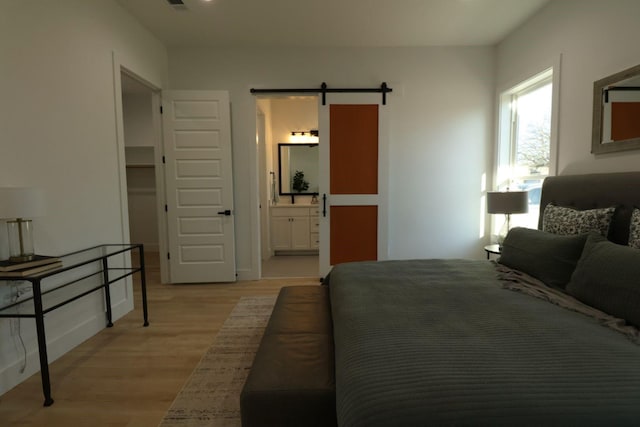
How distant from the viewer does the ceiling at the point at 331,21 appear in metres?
2.97

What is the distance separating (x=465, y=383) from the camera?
3.13ft

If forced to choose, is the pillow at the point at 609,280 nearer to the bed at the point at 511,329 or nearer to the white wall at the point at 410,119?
the bed at the point at 511,329

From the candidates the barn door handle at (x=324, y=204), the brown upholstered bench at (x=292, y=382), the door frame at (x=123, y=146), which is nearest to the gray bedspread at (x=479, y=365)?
the brown upholstered bench at (x=292, y=382)

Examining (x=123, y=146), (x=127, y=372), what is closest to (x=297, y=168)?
(x=123, y=146)

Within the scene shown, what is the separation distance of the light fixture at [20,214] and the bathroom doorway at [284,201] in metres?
3.00

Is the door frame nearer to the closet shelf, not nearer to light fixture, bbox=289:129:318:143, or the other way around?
the closet shelf

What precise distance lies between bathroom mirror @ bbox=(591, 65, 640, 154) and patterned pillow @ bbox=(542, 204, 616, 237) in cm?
55

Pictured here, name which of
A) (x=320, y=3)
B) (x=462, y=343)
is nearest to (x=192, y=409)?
(x=462, y=343)

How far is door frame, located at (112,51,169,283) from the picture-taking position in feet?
9.45

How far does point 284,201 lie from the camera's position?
19.2 feet

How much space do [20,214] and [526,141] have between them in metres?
4.40

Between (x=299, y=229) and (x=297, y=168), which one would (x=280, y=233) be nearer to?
(x=299, y=229)

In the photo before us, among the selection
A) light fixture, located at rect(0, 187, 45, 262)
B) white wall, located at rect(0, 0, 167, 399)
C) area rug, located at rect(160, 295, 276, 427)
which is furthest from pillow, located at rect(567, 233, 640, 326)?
white wall, located at rect(0, 0, 167, 399)

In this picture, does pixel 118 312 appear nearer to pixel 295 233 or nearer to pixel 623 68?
pixel 295 233
